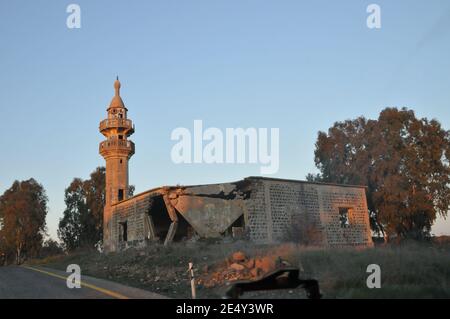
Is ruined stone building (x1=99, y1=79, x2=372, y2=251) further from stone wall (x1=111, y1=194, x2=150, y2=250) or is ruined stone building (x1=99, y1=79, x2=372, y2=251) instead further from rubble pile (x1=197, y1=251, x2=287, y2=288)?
rubble pile (x1=197, y1=251, x2=287, y2=288)

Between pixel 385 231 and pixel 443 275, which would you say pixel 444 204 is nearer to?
pixel 385 231

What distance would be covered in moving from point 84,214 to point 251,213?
30.8 m

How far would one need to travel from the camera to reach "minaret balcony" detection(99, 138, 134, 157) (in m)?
36.8

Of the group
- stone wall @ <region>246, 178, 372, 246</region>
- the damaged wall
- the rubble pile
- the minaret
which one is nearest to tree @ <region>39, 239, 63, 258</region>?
the minaret

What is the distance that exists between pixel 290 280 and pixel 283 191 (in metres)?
21.4

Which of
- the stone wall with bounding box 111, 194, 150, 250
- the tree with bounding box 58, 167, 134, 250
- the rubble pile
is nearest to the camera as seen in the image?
the rubble pile

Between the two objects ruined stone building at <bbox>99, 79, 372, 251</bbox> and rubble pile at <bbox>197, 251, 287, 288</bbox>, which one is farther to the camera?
ruined stone building at <bbox>99, 79, 372, 251</bbox>

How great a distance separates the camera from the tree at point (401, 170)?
117 feet

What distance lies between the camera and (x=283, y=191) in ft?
83.1

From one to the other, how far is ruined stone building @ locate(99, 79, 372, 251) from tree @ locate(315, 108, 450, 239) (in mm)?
8302

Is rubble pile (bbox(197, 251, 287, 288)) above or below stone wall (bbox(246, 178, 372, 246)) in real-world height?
below

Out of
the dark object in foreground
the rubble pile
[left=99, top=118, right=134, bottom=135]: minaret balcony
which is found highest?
[left=99, top=118, right=134, bottom=135]: minaret balcony

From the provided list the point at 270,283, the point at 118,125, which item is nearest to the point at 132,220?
the point at 118,125
